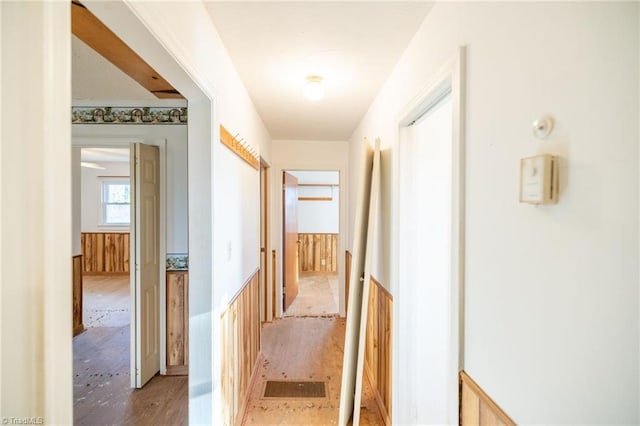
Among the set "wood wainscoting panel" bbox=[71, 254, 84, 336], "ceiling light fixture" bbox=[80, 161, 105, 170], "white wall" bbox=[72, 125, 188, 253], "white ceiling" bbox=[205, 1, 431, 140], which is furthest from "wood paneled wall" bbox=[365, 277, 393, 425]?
"ceiling light fixture" bbox=[80, 161, 105, 170]

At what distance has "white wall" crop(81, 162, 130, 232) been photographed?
23.8 ft

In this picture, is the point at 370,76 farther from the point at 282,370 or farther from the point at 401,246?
the point at 282,370

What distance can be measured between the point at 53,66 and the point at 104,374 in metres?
3.18

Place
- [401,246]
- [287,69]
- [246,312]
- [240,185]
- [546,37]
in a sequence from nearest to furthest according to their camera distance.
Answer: [546,37] → [401,246] → [287,69] → [240,185] → [246,312]

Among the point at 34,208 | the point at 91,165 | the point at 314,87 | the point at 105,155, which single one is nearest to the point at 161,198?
the point at 314,87

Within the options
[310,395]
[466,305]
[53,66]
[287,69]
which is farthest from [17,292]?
[310,395]

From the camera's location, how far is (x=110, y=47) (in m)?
1.85

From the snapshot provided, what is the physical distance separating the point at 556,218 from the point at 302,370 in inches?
111

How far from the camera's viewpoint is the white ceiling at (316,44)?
1.45m

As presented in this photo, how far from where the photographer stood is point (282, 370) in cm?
303

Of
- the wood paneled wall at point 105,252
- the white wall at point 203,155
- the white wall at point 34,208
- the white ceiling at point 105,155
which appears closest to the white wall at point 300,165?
the white wall at point 203,155

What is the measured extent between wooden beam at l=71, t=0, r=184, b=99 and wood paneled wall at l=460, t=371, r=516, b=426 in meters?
1.96

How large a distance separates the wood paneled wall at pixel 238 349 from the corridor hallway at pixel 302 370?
0.15 meters

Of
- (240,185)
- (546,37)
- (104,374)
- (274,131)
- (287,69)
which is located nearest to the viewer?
(546,37)
